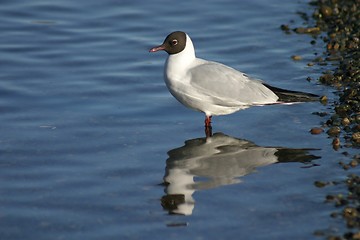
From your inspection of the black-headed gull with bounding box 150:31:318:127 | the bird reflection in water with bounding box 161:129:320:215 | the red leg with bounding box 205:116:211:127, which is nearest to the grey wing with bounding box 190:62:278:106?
the black-headed gull with bounding box 150:31:318:127

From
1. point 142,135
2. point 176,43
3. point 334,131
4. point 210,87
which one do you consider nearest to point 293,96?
point 334,131

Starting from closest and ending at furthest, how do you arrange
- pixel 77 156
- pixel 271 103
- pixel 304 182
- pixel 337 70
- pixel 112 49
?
pixel 304 182 < pixel 77 156 < pixel 271 103 < pixel 337 70 < pixel 112 49

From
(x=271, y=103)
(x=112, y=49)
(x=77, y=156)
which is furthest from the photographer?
(x=112, y=49)

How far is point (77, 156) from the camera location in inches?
417

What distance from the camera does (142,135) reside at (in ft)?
37.1

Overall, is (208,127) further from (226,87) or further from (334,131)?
(334,131)

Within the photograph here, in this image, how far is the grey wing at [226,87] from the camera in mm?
11109

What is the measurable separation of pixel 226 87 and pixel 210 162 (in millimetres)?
1289

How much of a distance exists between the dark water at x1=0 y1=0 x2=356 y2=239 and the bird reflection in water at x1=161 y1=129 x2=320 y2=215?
0.08ft

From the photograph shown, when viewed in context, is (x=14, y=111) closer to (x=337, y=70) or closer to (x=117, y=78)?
(x=117, y=78)

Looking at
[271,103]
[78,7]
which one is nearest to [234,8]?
[78,7]

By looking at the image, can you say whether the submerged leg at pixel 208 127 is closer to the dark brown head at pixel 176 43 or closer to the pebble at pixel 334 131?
the dark brown head at pixel 176 43

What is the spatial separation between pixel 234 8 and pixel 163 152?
6.95 meters

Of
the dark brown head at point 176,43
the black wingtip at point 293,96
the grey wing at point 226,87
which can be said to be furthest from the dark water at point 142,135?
the dark brown head at point 176,43
